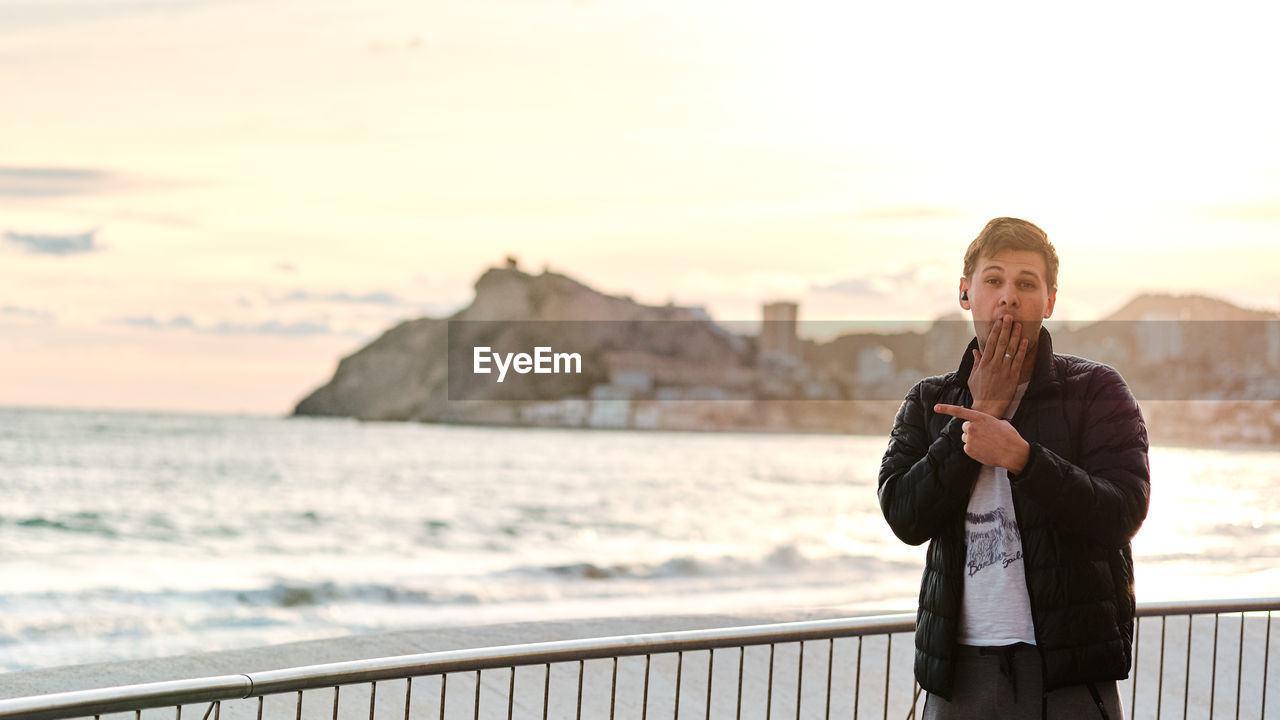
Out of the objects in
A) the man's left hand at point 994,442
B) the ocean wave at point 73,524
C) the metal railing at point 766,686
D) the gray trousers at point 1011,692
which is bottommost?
the ocean wave at point 73,524

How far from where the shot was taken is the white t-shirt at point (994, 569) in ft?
7.63

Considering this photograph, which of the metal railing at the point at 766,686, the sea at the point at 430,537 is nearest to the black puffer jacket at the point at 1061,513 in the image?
the metal railing at the point at 766,686

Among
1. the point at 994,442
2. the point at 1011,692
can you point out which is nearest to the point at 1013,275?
the point at 994,442

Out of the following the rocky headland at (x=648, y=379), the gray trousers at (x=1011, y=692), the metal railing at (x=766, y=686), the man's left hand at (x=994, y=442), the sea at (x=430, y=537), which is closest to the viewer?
the man's left hand at (x=994, y=442)

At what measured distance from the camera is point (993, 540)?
234cm

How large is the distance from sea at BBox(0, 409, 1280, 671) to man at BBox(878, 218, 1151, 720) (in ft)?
29.1

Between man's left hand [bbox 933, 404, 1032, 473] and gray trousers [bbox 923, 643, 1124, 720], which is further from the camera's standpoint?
gray trousers [bbox 923, 643, 1124, 720]

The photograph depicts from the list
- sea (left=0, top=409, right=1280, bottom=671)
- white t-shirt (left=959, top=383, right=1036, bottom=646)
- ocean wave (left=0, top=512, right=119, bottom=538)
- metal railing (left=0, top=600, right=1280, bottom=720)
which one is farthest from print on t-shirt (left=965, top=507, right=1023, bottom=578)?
ocean wave (left=0, top=512, right=119, bottom=538)

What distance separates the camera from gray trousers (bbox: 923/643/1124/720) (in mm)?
2322

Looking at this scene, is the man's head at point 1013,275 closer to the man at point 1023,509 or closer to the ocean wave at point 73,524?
the man at point 1023,509

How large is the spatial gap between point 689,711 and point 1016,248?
6.62 m

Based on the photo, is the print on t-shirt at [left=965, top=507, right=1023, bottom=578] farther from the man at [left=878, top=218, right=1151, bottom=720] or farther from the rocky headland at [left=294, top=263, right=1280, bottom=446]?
the rocky headland at [left=294, top=263, right=1280, bottom=446]

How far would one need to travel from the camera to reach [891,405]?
74938 millimetres

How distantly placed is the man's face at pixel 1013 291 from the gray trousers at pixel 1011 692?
2.03 ft
